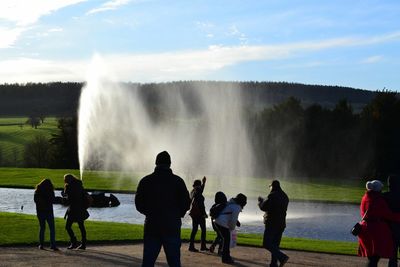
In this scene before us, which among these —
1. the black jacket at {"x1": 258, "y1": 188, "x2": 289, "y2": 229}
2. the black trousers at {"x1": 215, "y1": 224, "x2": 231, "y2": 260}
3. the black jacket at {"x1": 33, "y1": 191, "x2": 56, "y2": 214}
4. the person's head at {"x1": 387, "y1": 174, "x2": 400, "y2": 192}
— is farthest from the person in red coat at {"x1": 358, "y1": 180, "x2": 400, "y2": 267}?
the black jacket at {"x1": 33, "y1": 191, "x2": 56, "y2": 214}

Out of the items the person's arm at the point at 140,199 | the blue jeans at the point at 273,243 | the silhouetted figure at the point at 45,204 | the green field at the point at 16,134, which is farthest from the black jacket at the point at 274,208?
the green field at the point at 16,134

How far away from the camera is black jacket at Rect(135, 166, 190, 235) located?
10695 mm

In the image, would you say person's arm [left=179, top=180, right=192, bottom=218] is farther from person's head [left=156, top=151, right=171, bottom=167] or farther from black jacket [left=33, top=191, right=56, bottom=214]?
black jacket [left=33, top=191, right=56, bottom=214]

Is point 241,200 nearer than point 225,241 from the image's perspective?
No

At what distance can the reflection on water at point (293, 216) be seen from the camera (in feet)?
106

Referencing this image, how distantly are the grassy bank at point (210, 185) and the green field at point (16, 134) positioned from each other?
3387cm

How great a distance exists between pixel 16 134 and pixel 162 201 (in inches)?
5495

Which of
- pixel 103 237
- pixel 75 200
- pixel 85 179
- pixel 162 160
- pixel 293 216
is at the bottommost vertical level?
pixel 85 179

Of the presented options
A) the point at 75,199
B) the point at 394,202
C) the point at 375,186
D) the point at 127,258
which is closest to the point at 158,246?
the point at 375,186

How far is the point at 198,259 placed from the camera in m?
17.9

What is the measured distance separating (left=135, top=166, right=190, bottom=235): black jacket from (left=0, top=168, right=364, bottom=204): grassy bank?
46.3m

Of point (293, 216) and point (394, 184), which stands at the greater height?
point (394, 184)

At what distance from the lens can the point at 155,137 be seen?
313 ft

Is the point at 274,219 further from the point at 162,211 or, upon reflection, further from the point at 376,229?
the point at 162,211
